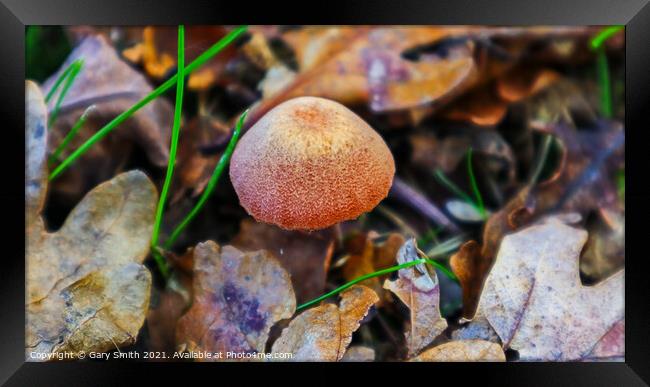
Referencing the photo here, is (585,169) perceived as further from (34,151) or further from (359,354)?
(34,151)

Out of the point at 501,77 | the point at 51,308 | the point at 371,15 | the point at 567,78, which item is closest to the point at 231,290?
the point at 51,308

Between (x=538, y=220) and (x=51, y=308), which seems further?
(x=538, y=220)

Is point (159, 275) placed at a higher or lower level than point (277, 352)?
higher

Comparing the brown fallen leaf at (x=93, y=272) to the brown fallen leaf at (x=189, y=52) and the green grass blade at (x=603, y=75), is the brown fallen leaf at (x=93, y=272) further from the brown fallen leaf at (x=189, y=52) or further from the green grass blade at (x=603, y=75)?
the green grass blade at (x=603, y=75)

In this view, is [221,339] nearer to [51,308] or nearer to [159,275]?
[159,275]

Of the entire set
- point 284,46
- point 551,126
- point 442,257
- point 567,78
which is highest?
point 284,46

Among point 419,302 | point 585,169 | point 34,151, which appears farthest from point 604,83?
point 34,151

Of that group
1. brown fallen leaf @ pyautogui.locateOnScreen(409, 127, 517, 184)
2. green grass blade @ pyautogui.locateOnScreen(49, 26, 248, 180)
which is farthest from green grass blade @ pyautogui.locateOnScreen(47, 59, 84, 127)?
brown fallen leaf @ pyautogui.locateOnScreen(409, 127, 517, 184)

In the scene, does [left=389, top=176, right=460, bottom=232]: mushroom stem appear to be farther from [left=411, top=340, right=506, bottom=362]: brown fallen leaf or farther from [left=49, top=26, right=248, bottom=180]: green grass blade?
[left=49, top=26, right=248, bottom=180]: green grass blade
